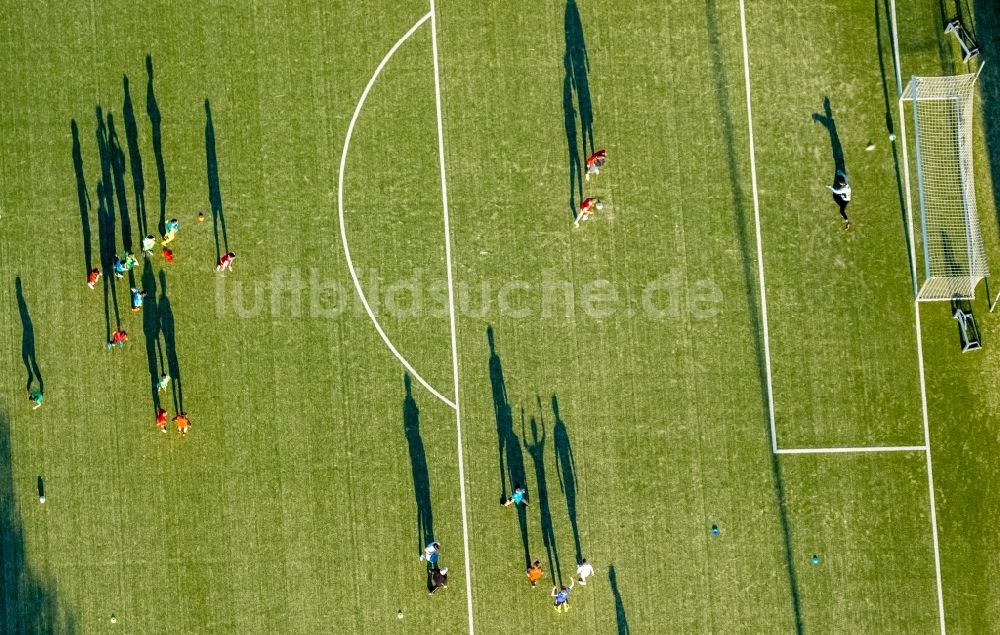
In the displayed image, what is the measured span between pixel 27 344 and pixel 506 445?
33.6ft

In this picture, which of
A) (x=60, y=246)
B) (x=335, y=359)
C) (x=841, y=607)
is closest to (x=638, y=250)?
(x=335, y=359)

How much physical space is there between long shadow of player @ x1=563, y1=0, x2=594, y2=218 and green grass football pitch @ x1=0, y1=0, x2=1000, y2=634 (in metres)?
0.08

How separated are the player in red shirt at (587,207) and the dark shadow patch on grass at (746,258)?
8.84 ft

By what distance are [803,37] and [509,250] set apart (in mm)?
7586

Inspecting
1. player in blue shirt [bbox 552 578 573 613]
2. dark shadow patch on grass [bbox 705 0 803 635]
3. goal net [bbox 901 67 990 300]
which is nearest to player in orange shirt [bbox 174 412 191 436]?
player in blue shirt [bbox 552 578 573 613]

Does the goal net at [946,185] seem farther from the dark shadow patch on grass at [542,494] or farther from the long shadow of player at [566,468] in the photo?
the dark shadow patch on grass at [542,494]

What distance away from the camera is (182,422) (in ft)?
50.6

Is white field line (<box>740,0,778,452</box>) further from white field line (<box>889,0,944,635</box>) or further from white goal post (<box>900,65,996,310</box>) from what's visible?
white goal post (<box>900,65,996,310</box>)

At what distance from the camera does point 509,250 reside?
1569cm

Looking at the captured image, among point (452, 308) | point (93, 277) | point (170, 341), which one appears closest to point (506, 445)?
→ point (452, 308)

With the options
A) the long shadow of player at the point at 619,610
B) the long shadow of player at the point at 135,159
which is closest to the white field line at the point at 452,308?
the long shadow of player at the point at 619,610

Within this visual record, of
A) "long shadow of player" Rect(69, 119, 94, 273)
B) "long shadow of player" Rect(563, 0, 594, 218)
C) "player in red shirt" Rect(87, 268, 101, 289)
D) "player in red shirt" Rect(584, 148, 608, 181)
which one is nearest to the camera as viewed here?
"player in red shirt" Rect(584, 148, 608, 181)

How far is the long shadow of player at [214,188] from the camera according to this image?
15781 mm

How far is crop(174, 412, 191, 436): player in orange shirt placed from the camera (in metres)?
15.4
